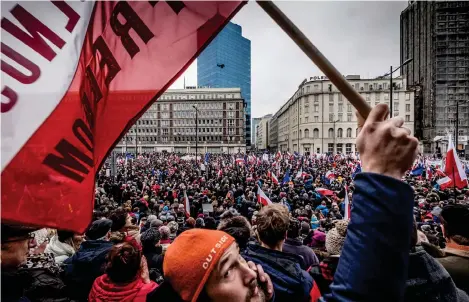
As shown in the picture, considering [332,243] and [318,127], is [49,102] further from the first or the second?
[318,127]

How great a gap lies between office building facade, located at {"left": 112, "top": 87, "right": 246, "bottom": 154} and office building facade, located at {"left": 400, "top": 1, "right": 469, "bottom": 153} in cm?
5039

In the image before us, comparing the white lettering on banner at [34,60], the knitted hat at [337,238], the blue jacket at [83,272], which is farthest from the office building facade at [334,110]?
the white lettering on banner at [34,60]

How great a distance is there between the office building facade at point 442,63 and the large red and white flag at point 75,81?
6023 centimetres

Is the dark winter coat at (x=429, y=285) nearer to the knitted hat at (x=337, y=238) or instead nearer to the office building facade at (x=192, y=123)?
the knitted hat at (x=337, y=238)

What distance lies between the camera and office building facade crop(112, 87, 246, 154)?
98.9 meters

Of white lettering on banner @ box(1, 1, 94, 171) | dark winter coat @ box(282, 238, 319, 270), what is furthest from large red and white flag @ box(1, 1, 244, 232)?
dark winter coat @ box(282, 238, 319, 270)

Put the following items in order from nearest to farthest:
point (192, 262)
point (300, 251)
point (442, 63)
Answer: point (192, 262) → point (300, 251) → point (442, 63)

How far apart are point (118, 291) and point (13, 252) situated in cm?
74

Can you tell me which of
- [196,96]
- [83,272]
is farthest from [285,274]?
[196,96]

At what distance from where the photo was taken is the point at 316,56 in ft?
4.07

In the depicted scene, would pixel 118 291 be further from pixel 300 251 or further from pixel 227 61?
pixel 227 61

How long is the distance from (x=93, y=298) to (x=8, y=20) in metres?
1.93

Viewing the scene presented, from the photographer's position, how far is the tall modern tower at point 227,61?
13738cm

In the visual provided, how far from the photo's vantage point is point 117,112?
6.57 feet
